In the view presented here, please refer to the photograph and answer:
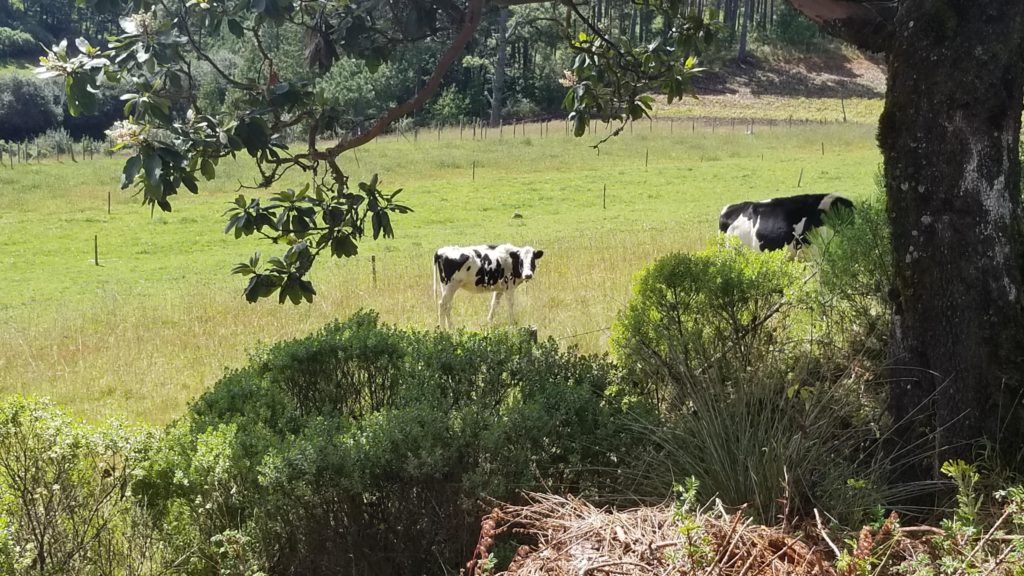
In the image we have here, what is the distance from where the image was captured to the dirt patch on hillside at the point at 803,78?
8638 cm

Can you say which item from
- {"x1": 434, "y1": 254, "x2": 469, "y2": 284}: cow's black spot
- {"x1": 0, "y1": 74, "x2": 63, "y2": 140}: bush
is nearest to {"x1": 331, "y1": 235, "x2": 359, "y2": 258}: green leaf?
{"x1": 434, "y1": 254, "x2": 469, "y2": 284}: cow's black spot

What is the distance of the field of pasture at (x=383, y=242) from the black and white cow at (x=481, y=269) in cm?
66

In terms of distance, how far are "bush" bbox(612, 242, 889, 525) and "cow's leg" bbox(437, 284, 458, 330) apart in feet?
19.0

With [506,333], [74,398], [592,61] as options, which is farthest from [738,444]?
[74,398]

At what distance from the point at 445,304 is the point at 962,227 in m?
9.04

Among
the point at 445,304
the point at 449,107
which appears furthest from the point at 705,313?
the point at 449,107

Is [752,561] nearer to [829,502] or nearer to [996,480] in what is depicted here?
[829,502]

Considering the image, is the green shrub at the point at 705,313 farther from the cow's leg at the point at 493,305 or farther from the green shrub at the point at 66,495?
the cow's leg at the point at 493,305

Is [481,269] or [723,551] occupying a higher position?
[723,551]

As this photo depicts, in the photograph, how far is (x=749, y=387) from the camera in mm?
5664

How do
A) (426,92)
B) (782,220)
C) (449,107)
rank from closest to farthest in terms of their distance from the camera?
(426,92)
(782,220)
(449,107)

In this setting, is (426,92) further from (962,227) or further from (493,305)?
(493,305)

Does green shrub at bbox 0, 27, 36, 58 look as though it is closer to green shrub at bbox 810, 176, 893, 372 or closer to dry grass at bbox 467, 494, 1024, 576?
green shrub at bbox 810, 176, 893, 372

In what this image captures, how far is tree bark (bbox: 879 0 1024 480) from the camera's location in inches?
213
